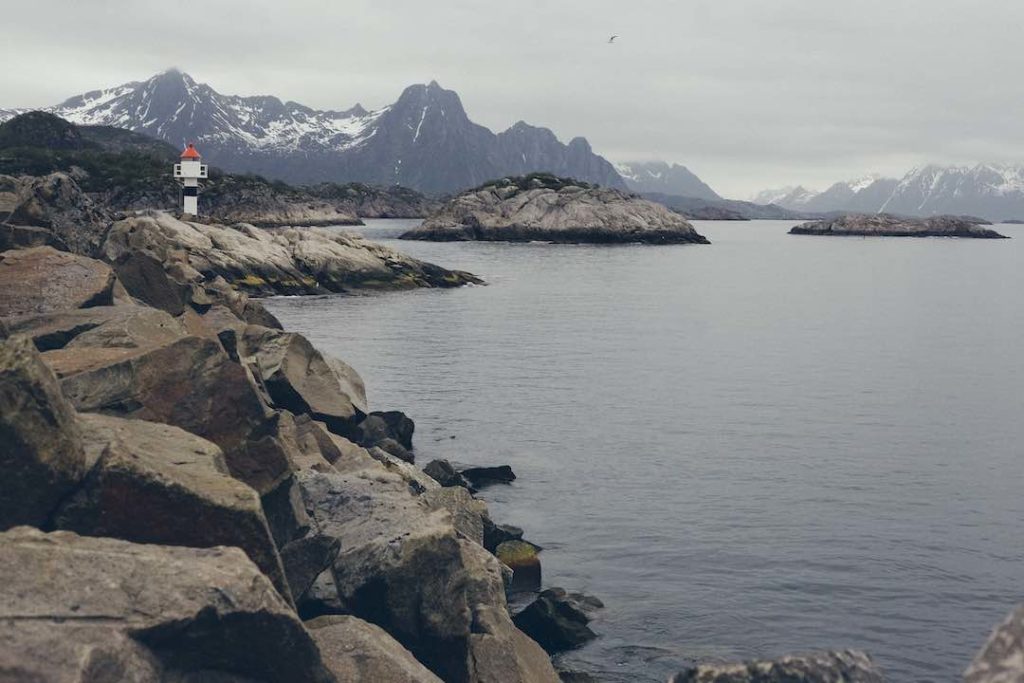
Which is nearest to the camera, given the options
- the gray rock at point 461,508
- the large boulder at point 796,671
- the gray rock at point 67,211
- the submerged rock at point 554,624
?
the large boulder at point 796,671

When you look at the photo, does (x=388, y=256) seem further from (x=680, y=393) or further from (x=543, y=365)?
(x=680, y=393)

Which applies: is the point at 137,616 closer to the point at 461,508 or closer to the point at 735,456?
the point at 461,508

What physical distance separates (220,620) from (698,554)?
15.2 m

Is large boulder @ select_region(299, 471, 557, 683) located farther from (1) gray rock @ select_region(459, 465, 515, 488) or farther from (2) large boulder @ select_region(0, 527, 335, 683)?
(1) gray rock @ select_region(459, 465, 515, 488)

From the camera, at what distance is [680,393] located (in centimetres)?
4350

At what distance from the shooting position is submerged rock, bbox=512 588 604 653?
18.3 m

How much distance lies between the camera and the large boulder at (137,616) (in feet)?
28.3

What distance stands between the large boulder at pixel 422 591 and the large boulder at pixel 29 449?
13.0 feet

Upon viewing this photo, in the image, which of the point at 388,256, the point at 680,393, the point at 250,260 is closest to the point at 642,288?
the point at 388,256

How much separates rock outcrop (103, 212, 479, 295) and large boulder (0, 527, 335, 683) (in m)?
60.1

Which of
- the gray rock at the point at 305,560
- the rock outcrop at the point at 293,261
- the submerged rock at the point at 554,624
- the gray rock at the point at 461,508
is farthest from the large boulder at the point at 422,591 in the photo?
the rock outcrop at the point at 293,261

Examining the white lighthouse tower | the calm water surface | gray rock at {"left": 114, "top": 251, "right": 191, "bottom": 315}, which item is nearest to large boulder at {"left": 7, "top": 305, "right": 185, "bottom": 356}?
gray rock at {"left": 114, "top": 251, "right": 191, "bottom": 315}

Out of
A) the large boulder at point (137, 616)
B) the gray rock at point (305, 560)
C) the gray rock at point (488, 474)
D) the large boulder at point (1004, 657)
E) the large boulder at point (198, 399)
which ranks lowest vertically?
the gray rock at point (488, 474)

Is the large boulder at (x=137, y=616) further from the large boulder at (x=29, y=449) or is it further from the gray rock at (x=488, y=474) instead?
the gray rock at (x=488, y=474)
